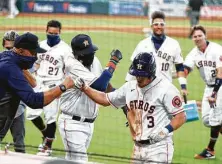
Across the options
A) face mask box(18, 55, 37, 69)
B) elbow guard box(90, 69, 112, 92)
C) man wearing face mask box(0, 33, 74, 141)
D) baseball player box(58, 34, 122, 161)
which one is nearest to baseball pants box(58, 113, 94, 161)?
baseball player box(58, 34, 122, 161)

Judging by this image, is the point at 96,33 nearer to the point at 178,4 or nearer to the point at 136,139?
the point at 178,4

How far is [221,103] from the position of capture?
456 inches

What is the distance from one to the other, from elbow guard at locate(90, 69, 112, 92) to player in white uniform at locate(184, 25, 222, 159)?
332 cm

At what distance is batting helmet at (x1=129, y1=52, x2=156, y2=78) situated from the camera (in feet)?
23.9

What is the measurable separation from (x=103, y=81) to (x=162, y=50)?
3.52 meters

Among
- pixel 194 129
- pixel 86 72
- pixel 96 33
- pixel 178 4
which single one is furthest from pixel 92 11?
pixel 86 72

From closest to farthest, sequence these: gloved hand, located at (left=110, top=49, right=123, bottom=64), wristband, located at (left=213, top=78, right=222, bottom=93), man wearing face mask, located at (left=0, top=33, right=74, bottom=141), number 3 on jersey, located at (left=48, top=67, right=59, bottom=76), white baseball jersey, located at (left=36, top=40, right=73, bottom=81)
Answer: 1. man wearing face mask, located at (left=0, top=33, right=74, bottom=141)
2. gloved hand, located at (left=110, top=49, right=123, bottom=64)
3. wristband, located at (left=213, top=78, right=222, bottom=93)
4. white baseball jersey, located at (left=36, top=40, right=73, bottom=81)
5. number 3 on jersey, located at (left=48, top=67, right=59, bottom=76)

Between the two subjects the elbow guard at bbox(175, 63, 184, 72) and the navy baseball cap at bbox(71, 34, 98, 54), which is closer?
the navy baseball cap at bbox(71, 34, 98, 54)

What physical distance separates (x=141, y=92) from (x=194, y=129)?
600cm

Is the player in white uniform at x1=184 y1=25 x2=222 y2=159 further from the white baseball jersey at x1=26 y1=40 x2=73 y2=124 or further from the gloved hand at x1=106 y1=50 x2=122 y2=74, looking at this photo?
the gloved hand at x1=106 y1=50 x2=122 y2=74

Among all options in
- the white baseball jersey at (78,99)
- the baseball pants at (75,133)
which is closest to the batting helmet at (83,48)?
the white baseball jersey at (78,99)

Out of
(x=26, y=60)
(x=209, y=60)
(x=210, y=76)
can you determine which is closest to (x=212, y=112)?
(x=210, y=76)

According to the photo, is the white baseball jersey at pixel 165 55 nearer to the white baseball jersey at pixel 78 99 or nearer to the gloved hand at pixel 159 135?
the white baseball jersey at pixel 78 99

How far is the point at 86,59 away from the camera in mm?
8617
